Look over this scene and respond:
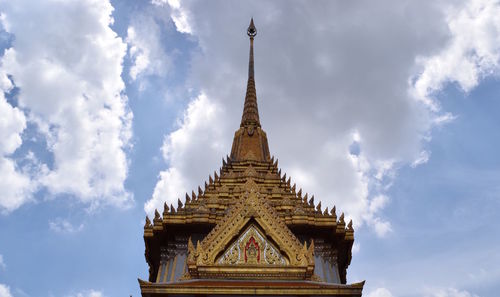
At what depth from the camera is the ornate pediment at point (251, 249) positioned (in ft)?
47.5

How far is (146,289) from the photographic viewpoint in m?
12.9

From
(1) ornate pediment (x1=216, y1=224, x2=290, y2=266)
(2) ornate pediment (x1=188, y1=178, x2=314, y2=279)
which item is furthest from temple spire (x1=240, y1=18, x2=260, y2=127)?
(1) ornate pediment (x1=216, y1=224, x2=290, y2=266)

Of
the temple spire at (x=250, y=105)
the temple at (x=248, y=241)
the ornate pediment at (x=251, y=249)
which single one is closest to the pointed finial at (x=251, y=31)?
the temple spire at (x=250, y=105)

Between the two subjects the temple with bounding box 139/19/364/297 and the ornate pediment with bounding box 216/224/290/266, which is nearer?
the temple with bounding box 139/19/364/297

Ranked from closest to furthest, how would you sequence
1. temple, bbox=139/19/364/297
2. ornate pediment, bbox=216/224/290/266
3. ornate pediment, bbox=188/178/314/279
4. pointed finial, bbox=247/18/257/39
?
temple, bbox=139/19/364/297 < ornate pediment, bbox=188/178/314/279 < ornate pediment, bbox=216/224/290/266 < pointed finial, bbox=247/18/257/39

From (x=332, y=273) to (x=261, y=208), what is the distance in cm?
280

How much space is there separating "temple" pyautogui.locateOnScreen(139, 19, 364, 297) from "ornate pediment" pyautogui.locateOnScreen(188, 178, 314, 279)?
0.07 feet

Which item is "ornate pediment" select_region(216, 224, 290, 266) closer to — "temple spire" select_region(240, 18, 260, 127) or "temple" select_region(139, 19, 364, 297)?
"temple" select_region(139, 19, 364, 297)

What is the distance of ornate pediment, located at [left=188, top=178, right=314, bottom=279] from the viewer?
47.5 ft

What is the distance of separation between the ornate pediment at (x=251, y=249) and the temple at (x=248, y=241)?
2 cm

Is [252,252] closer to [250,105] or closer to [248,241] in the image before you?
[248,241]

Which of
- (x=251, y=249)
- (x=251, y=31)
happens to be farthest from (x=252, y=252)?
(x=251, y=31)

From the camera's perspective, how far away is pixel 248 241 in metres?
15.3

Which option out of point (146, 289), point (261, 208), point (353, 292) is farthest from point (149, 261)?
point (353, 292)
